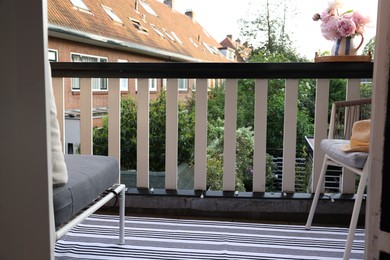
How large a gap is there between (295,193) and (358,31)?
100 cm

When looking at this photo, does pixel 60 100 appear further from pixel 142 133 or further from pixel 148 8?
pixel 148 8

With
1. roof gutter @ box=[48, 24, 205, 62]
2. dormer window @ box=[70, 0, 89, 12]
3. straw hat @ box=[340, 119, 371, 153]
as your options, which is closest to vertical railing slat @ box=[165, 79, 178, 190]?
straw hat @ box=[340, 119, 371, 153]

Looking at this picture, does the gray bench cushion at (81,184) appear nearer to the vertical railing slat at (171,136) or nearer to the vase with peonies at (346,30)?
the vertical railing slat at (171,136)

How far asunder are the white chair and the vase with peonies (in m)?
0.36

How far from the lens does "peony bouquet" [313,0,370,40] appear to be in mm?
2129

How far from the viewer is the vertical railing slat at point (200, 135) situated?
225cm

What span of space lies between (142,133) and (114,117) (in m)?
0.20

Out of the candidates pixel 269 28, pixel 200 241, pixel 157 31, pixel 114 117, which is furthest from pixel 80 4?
pixel 200 241

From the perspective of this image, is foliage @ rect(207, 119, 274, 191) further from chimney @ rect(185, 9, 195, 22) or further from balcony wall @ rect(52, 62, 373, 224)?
chimney @ rect(185, 9, 195, 22)

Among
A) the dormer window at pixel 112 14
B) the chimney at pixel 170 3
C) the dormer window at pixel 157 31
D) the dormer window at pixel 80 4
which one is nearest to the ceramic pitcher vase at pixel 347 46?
the dormer window at pixel 80 4

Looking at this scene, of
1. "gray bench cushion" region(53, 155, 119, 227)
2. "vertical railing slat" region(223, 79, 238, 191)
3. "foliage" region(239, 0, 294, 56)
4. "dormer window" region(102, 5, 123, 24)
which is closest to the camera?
"gray bench cushion" region(53, 155, 119, 227)

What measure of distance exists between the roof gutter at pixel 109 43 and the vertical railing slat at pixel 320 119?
3342 millimetres

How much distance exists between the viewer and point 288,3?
4.25m

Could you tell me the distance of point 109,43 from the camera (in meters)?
7.14
